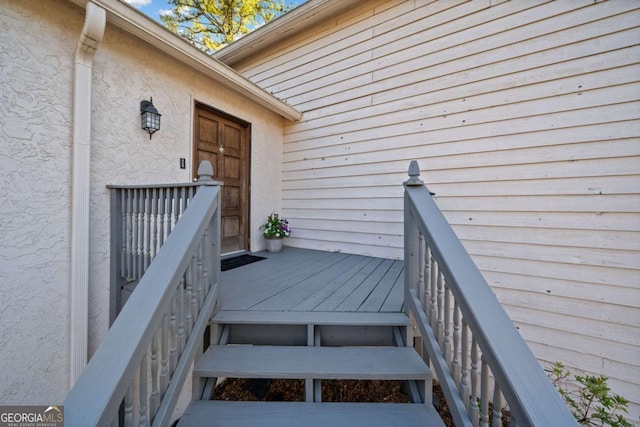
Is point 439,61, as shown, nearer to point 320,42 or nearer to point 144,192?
point 320,42

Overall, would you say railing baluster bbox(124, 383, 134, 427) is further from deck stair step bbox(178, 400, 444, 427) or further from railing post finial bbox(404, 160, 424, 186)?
railing post finial bbox(404, 160, 424, 186)

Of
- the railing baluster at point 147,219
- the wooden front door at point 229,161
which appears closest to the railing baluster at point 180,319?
the railing baluster at point 147,219

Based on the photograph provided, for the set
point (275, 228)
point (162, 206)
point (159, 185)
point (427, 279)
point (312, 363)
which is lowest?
point (312, 363)

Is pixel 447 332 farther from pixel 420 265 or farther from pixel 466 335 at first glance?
pixel 420 265

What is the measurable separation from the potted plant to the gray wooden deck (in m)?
0.43

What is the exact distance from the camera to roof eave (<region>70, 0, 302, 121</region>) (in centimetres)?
192

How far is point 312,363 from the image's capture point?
1.43 metres

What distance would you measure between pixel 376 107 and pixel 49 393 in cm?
402

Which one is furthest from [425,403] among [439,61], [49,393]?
[439,61]

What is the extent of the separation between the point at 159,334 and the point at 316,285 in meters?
1.29

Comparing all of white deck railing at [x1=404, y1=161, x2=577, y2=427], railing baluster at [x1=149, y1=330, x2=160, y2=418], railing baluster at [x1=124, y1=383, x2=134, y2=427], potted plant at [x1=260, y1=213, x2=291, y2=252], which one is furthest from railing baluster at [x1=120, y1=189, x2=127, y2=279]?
white deck railing at [x1=404, y1=161, x2=577, y2=427]

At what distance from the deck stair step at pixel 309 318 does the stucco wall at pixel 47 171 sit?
123 cm

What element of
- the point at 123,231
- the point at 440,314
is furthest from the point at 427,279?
the point at 123,231

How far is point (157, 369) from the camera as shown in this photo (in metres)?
1.08
